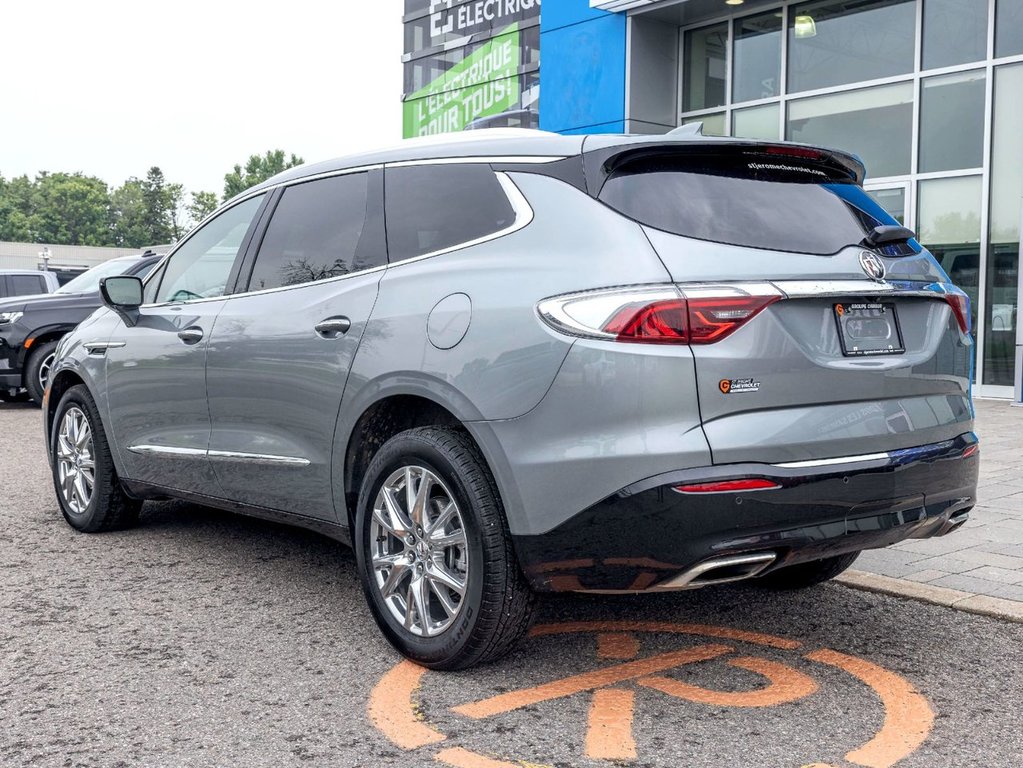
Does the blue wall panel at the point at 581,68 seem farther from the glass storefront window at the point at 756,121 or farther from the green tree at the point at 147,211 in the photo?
the green tree at the point at 147,211

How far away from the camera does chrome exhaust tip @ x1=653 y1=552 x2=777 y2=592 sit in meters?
3.21

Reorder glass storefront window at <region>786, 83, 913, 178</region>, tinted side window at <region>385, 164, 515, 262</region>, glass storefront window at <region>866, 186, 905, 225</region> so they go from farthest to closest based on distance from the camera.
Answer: glass storefront window at <region>786, 83, 913, 178</region>, glass storefront window at <region>866, 186, 905, 225</region>, tinted side window at <region>385, 164, 515, 262</region>

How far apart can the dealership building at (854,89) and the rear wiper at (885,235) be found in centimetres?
962

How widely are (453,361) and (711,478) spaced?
0.91m

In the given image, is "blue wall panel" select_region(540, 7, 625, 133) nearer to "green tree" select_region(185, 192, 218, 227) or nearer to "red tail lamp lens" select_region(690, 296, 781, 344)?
"red tail lamp lens" select_region(690, 296, 781, 344)

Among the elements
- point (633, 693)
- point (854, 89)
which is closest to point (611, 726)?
point (633, 693)

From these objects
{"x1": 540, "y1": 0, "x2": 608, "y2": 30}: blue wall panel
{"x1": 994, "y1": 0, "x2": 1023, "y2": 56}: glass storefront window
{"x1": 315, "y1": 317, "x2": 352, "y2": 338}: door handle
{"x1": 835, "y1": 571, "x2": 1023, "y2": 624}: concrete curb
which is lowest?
{"x1": 835, "y1": 571, "x2": 1023, "y2": 624}: concrete curb

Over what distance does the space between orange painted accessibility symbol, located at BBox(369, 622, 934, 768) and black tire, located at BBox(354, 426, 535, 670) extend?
15cm

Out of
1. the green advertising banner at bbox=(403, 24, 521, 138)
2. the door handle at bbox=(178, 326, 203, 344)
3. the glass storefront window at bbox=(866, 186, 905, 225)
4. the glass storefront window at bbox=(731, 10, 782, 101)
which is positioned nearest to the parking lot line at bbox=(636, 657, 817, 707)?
the door handle at bbox=(178, 326, 203, 344)

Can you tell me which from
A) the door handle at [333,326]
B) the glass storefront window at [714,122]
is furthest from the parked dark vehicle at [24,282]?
the door handle at [333,326]

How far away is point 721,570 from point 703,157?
1287mm

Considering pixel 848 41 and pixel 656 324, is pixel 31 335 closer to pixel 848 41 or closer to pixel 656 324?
pixel 848 41

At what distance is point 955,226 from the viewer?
46.0 feet

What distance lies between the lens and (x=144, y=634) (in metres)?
4.18
